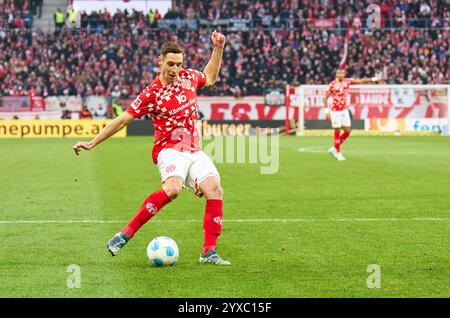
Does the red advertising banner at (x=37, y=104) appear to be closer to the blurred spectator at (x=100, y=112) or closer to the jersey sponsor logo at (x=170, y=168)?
the blurred spectator at (x=100, y=112)

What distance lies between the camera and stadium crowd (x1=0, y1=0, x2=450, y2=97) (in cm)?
4759

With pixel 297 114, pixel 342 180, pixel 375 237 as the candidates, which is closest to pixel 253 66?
pixel 297 114

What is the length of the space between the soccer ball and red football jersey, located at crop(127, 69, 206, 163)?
1.05m

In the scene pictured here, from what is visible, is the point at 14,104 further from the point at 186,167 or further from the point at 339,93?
the point at 186,167

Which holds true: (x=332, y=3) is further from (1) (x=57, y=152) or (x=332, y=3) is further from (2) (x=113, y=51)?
(1) (x=57, y=152)

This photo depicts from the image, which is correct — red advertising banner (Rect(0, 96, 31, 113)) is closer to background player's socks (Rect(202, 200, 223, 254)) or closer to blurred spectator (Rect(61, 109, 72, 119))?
blurred spectator (Rect(61, 109, 72, 119))

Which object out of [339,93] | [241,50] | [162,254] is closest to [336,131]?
Result: [339,93]

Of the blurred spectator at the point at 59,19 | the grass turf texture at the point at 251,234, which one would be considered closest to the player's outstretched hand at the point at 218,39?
the grass turf texture at the point at 251,234

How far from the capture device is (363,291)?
718 cm

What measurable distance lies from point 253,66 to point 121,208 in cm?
3595

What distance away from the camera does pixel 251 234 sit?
35.7 ft

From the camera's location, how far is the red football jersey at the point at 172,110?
899 cm

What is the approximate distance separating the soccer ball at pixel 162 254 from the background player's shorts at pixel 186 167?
712 millimetres

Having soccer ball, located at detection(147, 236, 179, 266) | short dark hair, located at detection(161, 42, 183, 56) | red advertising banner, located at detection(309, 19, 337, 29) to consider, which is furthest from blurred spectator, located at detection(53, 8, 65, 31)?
soccer ball, located at detection(147, 236, 179, 266)
